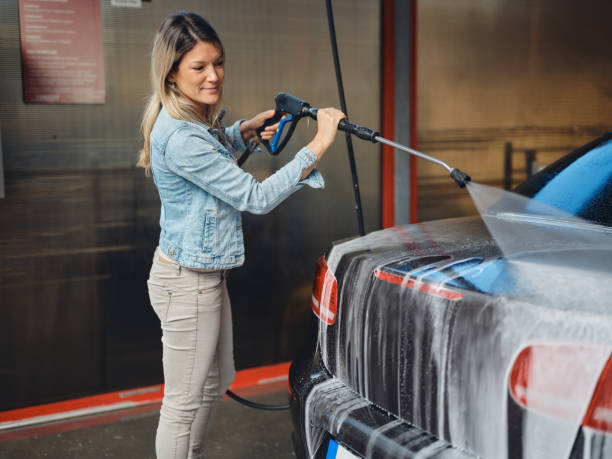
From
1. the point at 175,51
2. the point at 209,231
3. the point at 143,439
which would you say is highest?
the point at 175,51

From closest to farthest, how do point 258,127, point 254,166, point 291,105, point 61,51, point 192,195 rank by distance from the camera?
1. point 192,195
2. point 291,105
3. point 258,127
4. point 61,51
5. point 254,166

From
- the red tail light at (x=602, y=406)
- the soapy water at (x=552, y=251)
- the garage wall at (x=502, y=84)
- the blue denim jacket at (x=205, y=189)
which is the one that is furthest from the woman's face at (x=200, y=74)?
the garage wall at (x=502, y=84)

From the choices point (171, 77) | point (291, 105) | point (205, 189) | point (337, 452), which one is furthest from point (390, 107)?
point (337, 452)

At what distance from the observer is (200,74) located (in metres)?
2.29

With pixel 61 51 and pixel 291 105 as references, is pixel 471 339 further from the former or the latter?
pixel 61 51

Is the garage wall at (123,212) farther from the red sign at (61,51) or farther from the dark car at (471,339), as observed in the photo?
the dark car at (471,339)

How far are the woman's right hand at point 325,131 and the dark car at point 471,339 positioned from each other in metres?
0.34

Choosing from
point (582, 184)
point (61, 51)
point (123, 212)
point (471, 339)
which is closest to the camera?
point (471, 339)

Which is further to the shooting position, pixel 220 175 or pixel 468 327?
pixel 220 175

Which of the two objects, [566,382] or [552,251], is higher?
[552,251]

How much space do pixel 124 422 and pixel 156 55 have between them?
2046 mm

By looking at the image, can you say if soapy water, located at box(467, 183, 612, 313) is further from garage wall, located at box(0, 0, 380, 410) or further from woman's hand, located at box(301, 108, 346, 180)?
garage wall, located at box(0, 0, 380, 410)

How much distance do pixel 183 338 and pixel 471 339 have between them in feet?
3.72

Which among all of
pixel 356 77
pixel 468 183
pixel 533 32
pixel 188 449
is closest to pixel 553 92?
pixel 533 32
